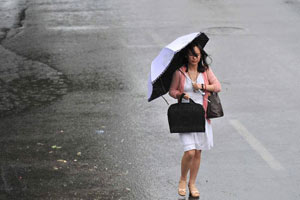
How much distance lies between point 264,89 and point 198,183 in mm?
4307

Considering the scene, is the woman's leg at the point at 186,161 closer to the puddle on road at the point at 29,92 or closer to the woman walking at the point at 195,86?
the woman walking at the point at 195,86

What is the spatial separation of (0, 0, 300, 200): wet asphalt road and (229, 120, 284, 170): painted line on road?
0.01m

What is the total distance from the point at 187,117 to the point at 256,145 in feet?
7.44

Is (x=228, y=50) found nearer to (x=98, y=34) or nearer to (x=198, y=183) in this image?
(x=98, y=34)

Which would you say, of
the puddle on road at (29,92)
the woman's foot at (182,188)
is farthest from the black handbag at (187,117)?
the puddle on road at (29,92)

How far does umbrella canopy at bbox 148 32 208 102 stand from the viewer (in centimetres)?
686

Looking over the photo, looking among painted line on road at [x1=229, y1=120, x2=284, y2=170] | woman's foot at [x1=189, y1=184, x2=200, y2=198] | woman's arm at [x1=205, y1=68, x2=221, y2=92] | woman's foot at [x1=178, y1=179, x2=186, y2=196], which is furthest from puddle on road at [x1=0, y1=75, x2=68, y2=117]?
woman's arm at [x1=205, y1=68, x2=221, y2=92]

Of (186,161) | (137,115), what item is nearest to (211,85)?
(186,161)

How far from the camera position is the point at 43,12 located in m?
19.4

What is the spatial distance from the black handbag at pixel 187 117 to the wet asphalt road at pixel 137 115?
0.83 meters

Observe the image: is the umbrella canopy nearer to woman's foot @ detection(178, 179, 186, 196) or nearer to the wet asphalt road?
woman's foot @ detection(178, 179, 186, 196)

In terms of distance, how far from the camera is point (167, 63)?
22.6 ft

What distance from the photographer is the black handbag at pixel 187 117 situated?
6.99m

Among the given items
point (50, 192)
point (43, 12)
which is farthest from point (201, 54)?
point (43, 12)
